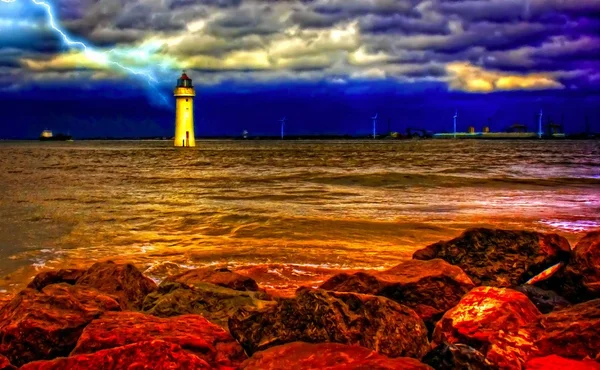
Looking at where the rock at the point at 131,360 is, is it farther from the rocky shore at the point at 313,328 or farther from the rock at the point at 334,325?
the rock at the point at 334,325

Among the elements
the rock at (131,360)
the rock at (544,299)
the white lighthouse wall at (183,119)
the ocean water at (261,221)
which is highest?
the white lighthouse wall at (183,119)

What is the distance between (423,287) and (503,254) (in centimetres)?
175

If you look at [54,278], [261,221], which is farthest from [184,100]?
[54,278]

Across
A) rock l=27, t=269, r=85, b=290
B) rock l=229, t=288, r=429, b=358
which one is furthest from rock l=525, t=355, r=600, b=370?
rock l=27, t=269, r=85, b=290

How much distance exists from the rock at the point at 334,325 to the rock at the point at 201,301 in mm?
545

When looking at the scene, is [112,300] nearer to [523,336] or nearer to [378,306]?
[378,306]

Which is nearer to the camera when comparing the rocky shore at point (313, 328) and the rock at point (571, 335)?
the rocky shore at point (313, 328)

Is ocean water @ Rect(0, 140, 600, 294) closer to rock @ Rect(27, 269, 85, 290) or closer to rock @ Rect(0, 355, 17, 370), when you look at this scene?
rock @ Rect(27, 269, 85, 290)

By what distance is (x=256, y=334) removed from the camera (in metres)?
4.62

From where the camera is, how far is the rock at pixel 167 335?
419cm

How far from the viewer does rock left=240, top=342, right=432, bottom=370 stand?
12.2 feet

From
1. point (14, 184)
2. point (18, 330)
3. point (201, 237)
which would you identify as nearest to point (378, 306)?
point (18, 330)

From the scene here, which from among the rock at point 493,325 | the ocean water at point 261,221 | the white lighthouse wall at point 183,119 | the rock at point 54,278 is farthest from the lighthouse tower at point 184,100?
the rock at point 493,325

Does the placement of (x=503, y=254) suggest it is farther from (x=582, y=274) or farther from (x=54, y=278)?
(x=54, y=278)
